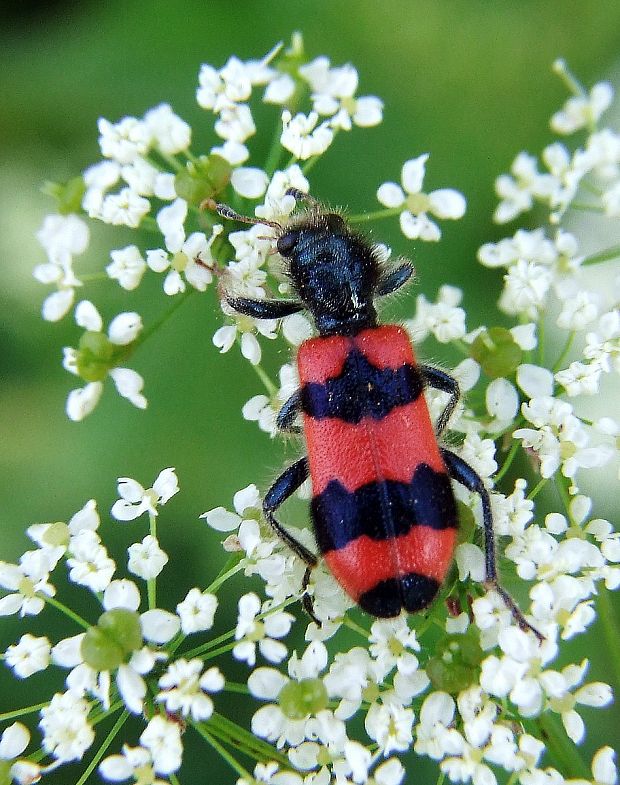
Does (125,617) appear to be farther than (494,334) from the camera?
No

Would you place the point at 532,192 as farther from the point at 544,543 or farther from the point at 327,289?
the point at 544,543

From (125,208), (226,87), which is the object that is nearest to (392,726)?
(125,208)

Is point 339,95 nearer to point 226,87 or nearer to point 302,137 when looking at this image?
point 302,137

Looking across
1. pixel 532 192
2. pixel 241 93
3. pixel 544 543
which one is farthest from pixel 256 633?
pixel 532 192

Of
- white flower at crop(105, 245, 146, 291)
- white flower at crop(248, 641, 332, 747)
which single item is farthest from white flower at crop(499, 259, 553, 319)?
white flower at crop(248, 641, 332, 747)

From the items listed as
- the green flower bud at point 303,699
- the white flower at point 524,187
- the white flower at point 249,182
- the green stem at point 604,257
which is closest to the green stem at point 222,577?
the green flower bud at point 303,699

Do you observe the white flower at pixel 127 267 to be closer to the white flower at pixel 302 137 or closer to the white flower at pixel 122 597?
the white flower at pixel 302 137
